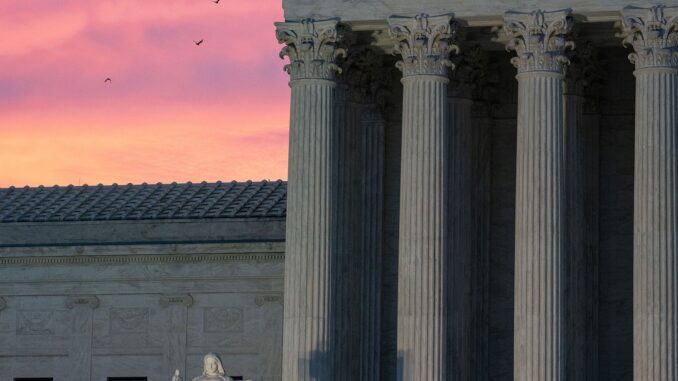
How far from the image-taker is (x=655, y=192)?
262 feet

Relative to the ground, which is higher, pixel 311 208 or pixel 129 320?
pixel 311 208

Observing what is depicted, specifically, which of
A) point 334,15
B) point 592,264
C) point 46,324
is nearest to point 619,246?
point 592,264

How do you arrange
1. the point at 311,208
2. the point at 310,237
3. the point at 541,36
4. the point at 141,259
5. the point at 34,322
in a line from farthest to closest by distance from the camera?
the point at 34,322 → the point at 141,259 → the point at 311,208 → the point at 310,237 → the point at 541,36

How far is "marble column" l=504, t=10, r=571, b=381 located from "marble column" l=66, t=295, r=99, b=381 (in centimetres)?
2226

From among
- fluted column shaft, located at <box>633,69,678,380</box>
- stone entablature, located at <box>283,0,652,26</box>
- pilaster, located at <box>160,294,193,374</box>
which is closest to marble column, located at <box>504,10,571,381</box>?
stone entablature, located at <box>283,0,652,26</box>

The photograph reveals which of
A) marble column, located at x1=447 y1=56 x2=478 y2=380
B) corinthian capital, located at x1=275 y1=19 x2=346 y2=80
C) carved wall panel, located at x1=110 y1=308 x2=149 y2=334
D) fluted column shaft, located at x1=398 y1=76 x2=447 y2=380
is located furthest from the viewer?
carved wall panel, located at x1=110 y1=308 x2=149 y2=334

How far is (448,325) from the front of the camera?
83.2 m

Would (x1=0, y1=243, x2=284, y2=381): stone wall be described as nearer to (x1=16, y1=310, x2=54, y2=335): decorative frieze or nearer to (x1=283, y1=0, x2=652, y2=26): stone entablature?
(x1=16, y1=310, x2=54, y2=335): decorative frieze

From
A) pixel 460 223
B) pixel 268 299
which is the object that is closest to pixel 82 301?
pixel 268 299

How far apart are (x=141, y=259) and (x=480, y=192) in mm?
14991

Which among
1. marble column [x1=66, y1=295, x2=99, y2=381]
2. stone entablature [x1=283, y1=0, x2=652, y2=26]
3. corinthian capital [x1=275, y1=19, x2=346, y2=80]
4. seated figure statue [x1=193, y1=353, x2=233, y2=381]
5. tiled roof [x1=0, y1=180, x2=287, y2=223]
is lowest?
seated figure statue [x1=193, y1=353, x2=233, y2=381]

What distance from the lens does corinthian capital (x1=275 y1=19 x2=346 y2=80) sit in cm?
8281

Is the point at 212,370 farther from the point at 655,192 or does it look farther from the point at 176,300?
the point at 176,300

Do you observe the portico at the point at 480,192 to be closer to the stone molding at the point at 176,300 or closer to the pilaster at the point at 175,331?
the stone molding at the point at 176,300
